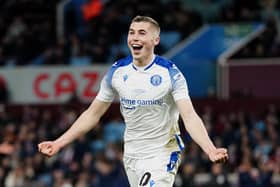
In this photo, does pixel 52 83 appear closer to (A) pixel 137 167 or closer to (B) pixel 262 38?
(B) pixel 262 38

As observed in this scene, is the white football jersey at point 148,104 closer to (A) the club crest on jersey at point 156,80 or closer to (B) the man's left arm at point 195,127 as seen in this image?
(A) the club crest on jersey at point 156,80

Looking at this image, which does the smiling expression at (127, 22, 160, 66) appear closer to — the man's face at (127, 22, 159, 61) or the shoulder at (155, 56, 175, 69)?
the man's face at (127, 22, 159, 61)

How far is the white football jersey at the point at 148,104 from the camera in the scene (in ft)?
27.3

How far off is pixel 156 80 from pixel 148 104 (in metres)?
0.20

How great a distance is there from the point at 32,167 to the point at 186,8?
8122 mm

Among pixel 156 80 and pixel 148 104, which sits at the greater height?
pixel 156 80

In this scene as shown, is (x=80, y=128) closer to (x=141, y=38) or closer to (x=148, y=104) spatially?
(x=148, y=104)

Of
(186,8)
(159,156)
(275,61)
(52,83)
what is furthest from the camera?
(186,8)

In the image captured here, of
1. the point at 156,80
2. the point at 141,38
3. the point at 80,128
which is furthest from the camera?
the point at 80,128

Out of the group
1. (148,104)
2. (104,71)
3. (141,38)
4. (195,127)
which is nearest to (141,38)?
(141,38)

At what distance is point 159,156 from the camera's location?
839cm

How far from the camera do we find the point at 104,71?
72.3 feet

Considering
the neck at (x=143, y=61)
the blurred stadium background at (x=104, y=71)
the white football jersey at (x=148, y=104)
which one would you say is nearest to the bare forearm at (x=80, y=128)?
the white football jersey at (x=148, y=104)

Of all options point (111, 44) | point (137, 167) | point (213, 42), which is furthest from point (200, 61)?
point (137, 167)
